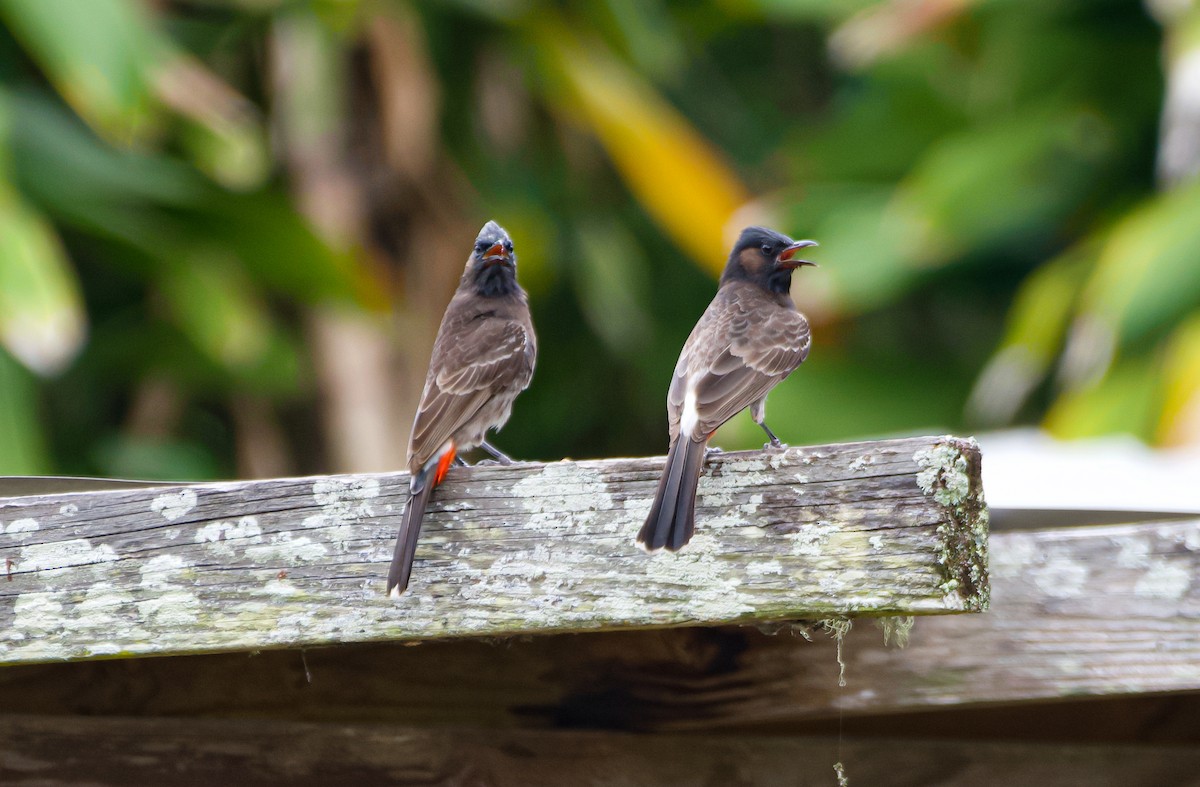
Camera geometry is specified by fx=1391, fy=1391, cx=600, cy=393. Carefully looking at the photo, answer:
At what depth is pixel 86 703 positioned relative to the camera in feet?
7.96

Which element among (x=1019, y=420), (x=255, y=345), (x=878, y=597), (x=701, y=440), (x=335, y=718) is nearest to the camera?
(x=878, y=597)

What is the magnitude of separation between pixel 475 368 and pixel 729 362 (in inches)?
23.7

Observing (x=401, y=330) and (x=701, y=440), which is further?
(x=401, y=330)

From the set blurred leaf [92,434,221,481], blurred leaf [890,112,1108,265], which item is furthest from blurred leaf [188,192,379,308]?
blurred leaf [890,112,1108,265]

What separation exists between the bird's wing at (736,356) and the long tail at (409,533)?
0.67 m

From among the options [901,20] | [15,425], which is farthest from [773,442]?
[901,20]

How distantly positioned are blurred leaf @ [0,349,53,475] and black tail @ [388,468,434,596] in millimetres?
4358

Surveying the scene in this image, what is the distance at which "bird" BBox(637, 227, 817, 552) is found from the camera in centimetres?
197

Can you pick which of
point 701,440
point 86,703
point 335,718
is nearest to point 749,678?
point 701,440

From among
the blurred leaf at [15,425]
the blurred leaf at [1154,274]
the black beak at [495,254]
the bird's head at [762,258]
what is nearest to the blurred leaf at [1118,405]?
the blurred leaf at [1154,274]

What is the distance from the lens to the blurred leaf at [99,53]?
20.1 ft

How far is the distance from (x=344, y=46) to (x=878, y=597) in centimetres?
826

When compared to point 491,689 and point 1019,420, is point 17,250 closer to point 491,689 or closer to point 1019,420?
point 491,689

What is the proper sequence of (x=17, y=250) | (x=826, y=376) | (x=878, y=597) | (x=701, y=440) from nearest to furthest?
(x=878, y=597) → (x=701, y=440) → (x=17, y=250) → (x=826, y=376)
